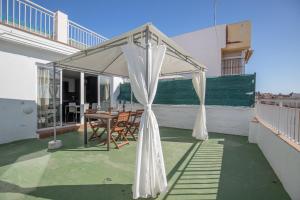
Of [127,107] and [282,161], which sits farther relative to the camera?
[127,107]

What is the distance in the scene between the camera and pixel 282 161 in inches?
104

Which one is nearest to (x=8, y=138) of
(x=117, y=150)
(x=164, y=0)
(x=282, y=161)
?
(x=117, y=150)

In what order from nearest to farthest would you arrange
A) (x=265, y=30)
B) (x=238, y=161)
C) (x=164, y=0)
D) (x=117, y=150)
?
1. (x=238, y=161)
2. (x=117, y=150)
3. (x=164, y=0)
4. (x=265, y=30)

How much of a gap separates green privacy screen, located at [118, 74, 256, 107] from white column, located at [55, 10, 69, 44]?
171 inches

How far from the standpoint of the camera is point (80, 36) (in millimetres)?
7398

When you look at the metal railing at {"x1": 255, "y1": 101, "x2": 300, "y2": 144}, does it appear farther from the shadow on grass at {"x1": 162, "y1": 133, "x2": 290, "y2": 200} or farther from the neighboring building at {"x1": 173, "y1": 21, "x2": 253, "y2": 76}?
the neighboring building at {"x1": 173, "y1": 21, "x2": 253, "y2": 76}

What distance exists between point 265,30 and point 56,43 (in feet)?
27.4

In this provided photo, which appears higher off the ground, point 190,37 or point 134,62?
point 190,37

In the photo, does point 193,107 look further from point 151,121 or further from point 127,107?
point 151,121

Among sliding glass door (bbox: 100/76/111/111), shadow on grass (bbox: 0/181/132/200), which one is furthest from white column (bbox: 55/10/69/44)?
shadow on grass (bbox: 0/181/132/200)

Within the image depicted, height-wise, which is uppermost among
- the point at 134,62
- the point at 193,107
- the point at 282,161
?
the point at 134,62

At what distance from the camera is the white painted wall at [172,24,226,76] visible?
9.61 metres

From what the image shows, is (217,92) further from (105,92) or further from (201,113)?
(105,92)

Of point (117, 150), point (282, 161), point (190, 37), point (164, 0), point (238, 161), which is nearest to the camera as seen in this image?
point (282, 161)
